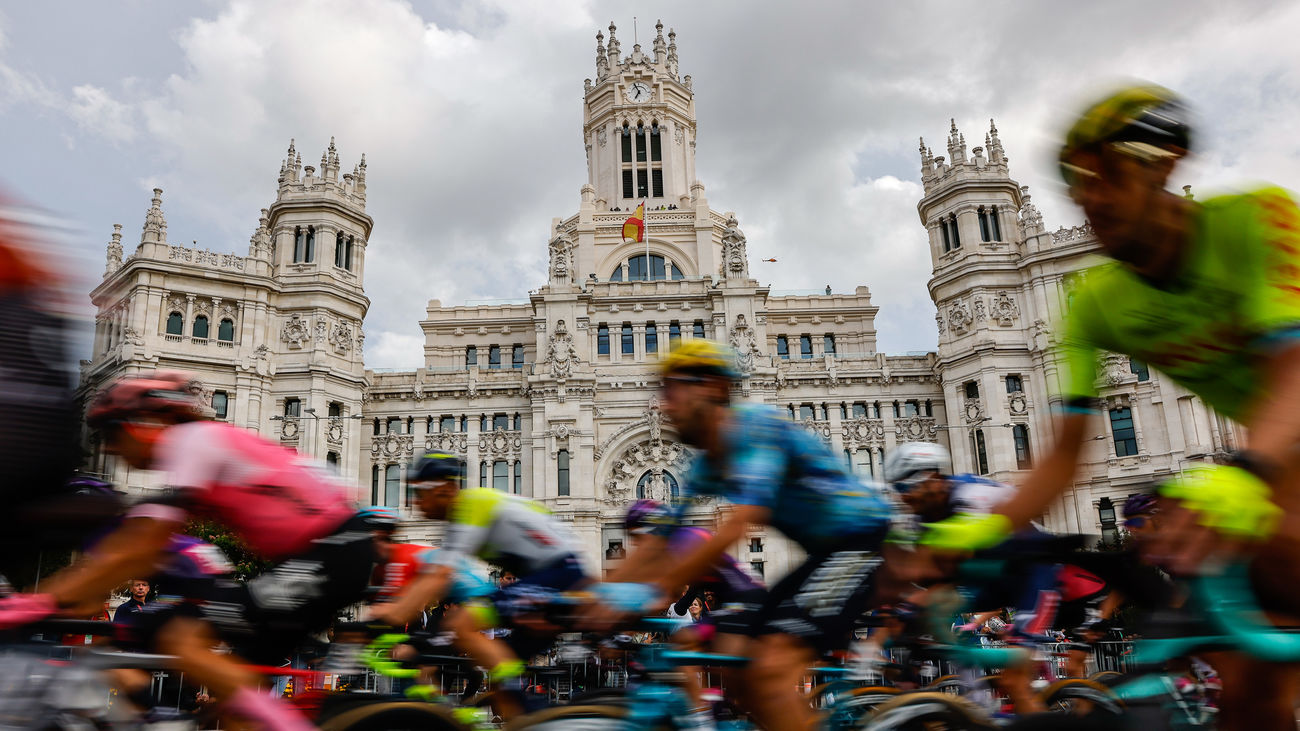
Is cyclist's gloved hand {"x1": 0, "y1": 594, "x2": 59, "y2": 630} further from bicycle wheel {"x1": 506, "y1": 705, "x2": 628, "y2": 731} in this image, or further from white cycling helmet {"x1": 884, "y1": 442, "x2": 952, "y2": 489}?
white cycling helmet {"x1": 884, "y1": 442, "x2": 952, "y2": 489}

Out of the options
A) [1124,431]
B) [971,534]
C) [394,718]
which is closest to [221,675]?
[394,718]

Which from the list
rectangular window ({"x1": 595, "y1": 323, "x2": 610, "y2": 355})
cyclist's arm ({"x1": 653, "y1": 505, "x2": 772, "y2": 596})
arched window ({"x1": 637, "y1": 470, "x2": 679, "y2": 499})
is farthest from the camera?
rectangular window ({"x1": 595, "y1": 323, "x2": 610, "y2": 355})

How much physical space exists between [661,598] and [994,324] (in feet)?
141

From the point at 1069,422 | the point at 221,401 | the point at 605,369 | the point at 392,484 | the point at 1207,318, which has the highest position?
the point at 605,369

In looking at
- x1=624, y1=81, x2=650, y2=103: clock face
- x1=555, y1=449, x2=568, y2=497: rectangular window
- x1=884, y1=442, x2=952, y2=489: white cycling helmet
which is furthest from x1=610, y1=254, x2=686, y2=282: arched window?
x1=884, y1=442, x2=952, y2=489: white cycling helmet

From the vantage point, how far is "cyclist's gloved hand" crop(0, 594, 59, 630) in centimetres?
331

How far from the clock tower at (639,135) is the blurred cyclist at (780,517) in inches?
1968

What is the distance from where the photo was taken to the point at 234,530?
3963mm

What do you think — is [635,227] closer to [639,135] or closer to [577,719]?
[639,135]

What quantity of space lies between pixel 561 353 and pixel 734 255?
36.7 ft

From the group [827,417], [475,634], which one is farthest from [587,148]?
[475,634]

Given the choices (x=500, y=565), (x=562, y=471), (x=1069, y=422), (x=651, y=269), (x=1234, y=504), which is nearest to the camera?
(x=1234, y=504)

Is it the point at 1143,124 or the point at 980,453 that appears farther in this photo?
the point at 980,453

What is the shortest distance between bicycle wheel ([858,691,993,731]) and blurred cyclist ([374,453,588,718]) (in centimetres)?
202
